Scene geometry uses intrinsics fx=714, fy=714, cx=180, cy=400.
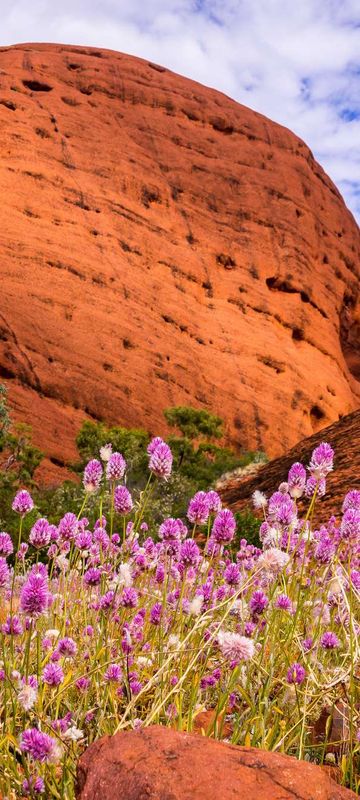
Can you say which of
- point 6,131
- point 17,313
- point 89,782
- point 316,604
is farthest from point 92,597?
point 6,131

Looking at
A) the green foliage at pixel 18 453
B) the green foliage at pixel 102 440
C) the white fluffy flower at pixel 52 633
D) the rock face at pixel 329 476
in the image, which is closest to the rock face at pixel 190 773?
the white fluffy flower at pixel 52 633

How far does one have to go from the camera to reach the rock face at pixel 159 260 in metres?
37.1

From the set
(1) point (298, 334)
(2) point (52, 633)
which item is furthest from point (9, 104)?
(2) point (52, 633)

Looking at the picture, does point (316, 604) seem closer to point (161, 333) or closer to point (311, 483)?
point (311, 483)

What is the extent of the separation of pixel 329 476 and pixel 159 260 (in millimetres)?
39128

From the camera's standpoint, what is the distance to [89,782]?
161 cm

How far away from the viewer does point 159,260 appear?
47344mm

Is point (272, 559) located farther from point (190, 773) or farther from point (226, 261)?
point (226, 261)

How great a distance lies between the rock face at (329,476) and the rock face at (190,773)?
22.2 feet

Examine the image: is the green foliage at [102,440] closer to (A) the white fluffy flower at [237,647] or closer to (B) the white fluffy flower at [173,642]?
(B) the white fluffy flower at [173,642]

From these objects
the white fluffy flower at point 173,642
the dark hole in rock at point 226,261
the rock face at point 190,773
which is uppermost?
the dark hole in rock at point 226,261

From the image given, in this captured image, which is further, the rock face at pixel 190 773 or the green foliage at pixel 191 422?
the green foliage at pixel 191 422

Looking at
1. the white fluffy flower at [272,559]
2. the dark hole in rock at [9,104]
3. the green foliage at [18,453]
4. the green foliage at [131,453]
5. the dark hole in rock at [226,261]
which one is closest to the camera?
the white fluffy flower at [272,559]

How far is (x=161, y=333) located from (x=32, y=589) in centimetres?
4077
